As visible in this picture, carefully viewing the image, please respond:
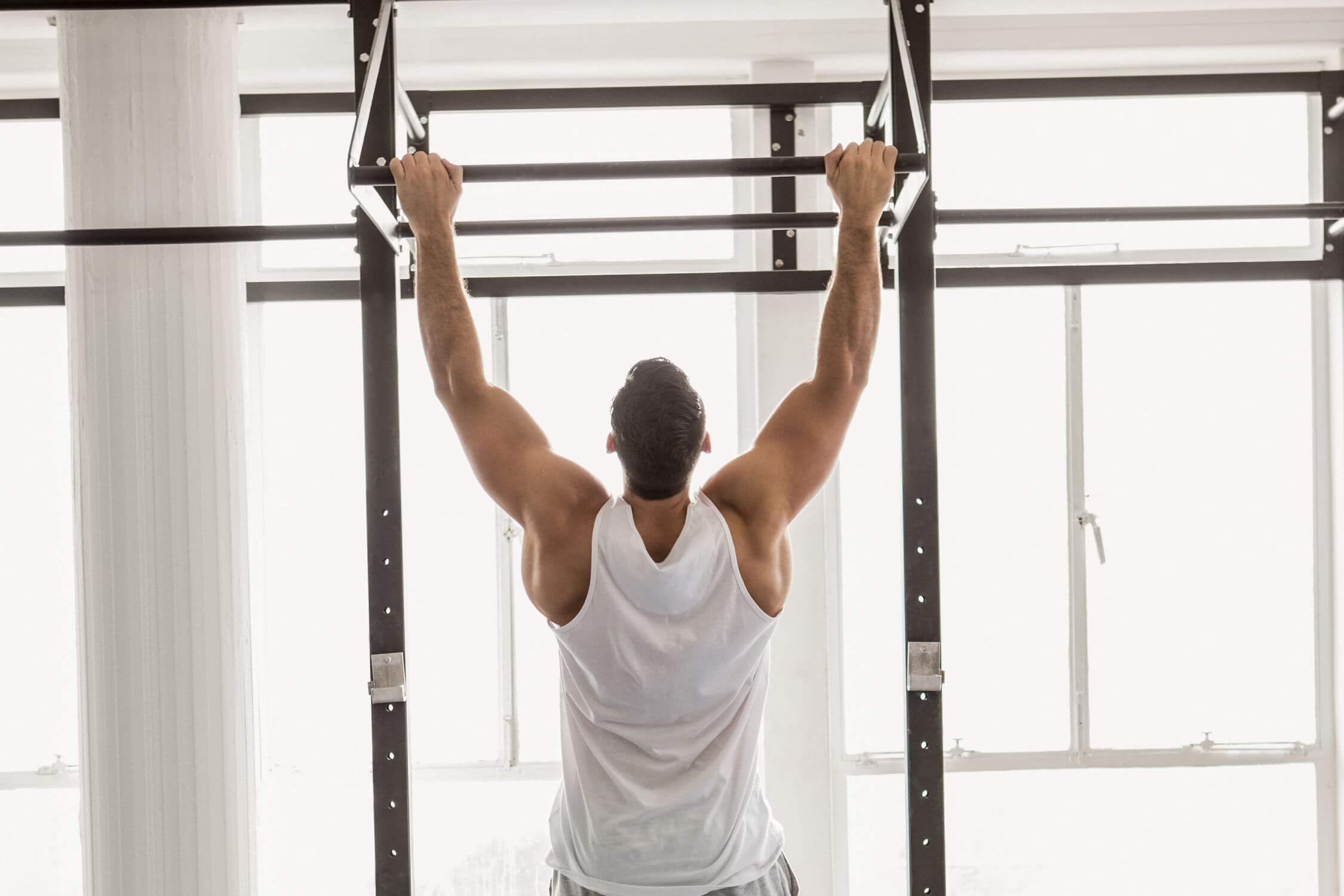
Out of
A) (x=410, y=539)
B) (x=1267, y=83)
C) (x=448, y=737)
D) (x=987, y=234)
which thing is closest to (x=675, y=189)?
(x=987, y=234)

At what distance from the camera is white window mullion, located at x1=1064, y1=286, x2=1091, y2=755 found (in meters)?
3.22

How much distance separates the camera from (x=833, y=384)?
179 cm

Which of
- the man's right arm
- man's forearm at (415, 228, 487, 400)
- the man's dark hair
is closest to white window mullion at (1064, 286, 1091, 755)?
the man's right arm

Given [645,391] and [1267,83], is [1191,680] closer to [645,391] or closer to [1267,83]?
[1267,83]

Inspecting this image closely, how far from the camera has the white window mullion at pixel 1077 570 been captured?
3.22 metres

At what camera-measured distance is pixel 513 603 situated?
10.5 feet

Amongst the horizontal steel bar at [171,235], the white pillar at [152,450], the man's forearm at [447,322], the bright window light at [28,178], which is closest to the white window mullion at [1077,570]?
the man's forearm at [447,322]

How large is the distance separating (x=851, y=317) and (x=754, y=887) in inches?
44.3

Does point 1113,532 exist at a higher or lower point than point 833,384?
lower

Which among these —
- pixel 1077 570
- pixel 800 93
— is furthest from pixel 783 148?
pixel 1077 570

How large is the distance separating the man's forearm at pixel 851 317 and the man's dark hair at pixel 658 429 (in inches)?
13.0

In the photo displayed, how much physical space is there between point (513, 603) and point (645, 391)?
1821 millimetres

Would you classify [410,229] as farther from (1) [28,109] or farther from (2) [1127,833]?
(2) [1127,833]

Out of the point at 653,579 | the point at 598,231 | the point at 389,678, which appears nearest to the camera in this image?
the point at 653,579
